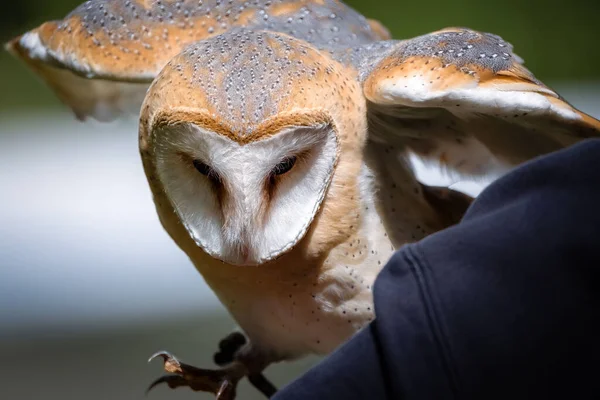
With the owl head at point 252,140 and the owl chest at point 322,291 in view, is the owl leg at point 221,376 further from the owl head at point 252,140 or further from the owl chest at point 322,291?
the owl head at point 252,140

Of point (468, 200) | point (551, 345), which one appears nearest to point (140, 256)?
point (468, 200)

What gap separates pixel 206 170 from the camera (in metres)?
0.86

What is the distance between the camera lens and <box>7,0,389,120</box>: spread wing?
1087 millimetres

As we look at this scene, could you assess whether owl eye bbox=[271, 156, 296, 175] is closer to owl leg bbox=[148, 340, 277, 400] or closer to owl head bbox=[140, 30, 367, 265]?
owl head bbox=[140, 30, 367, 265]

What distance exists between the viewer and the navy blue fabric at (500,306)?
1.61 feet

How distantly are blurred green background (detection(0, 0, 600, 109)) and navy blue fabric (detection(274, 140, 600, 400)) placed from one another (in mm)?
1725

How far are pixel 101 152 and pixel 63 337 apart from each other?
0.85 m

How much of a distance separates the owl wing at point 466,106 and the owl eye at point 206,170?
202 millimetres

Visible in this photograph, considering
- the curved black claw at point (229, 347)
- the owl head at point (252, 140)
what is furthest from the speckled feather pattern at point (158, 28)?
the curved black claw at point (229, 347)

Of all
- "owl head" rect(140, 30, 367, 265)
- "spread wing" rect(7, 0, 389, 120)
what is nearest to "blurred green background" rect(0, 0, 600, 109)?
"spread wing" rect(7, 0, 389, 120)

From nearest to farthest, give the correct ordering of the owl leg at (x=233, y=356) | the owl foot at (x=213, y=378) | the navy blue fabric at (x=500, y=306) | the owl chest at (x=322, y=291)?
the navy blue fabric at (x=500, y=306), the owl chest at (x=322, y=291), the owl foot at (x=213, y=378), the owl leg at (x=233, y=356)

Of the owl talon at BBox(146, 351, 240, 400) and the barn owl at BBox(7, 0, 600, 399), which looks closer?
the barn owl at BBox(7, 0, 600, 399)

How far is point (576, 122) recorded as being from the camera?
812 mm

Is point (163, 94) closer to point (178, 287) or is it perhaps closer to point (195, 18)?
point (195, 18)
